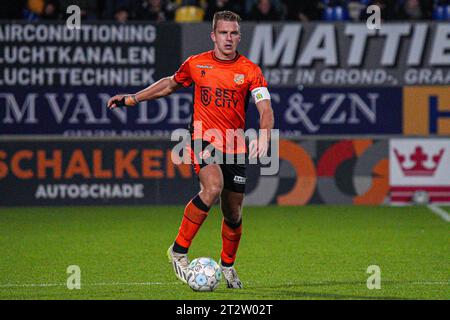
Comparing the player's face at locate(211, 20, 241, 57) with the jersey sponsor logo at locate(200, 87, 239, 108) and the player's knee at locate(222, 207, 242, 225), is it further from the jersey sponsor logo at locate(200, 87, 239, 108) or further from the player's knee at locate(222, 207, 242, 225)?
A: the player's knee at locate(222, 207, 242, 225)

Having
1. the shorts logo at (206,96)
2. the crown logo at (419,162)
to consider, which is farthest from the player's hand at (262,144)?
the crown logo at (419,162)

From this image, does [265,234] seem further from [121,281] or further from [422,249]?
[121,281]

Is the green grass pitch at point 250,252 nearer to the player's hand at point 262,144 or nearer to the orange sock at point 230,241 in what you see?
the orange sock at point 230,241

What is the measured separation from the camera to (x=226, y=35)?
27.8 ft

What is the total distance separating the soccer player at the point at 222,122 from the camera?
8414 millimetres

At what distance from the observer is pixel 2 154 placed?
16.0m

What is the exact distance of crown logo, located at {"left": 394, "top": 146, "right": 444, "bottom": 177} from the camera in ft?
53.8

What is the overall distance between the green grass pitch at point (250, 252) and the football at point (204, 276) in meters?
0.07

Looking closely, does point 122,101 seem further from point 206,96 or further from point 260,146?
point 260,146

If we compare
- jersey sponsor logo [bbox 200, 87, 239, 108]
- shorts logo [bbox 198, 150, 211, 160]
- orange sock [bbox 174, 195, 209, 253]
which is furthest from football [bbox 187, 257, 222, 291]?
jersey sponsor logo [bbox 200, 87, 239, 108]

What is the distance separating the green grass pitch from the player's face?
1.90m

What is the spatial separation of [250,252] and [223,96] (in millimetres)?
2926

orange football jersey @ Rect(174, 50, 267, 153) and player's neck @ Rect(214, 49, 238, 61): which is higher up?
player's neck @ Rect(214, 49, 238, 61)

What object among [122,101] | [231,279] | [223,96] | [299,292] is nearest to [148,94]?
[122,101]
